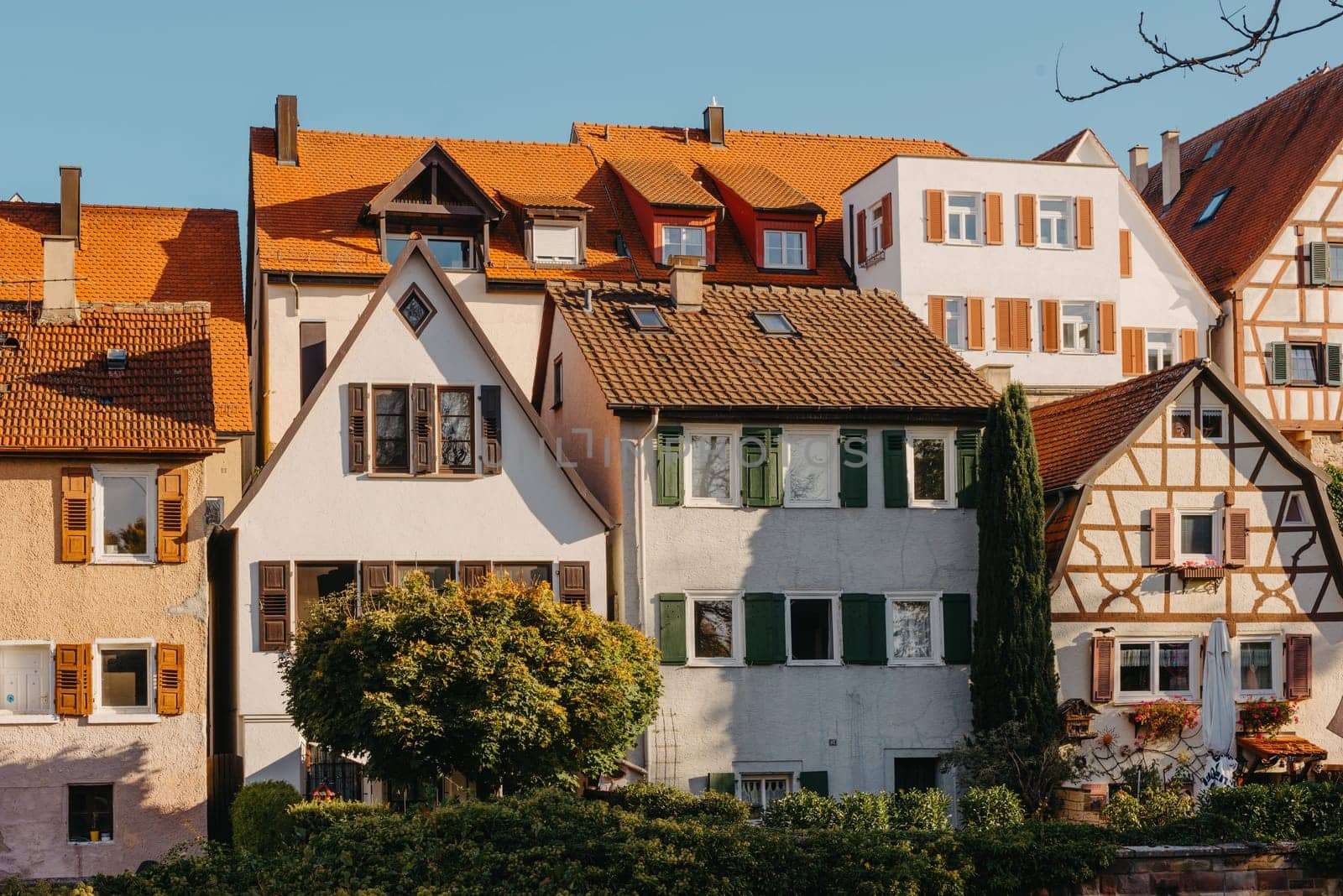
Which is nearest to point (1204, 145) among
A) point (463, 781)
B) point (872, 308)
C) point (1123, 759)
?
point (872, 308)

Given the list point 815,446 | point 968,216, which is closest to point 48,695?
point 815,446

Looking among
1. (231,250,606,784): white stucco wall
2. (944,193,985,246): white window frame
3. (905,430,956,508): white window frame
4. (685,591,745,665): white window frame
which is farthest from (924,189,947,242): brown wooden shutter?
(231,250,606,784): white stucco wall

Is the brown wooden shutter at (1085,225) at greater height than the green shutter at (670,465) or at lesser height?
greater

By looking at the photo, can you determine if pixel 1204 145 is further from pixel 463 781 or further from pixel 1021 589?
pixel 463 781

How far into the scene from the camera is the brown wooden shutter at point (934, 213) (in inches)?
1866

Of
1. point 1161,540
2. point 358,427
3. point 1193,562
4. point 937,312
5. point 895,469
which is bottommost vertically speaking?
point 1193,562

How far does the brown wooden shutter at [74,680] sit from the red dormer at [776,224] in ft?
71.5

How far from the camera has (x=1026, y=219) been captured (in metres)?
48.0

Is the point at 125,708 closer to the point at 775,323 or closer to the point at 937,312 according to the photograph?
the point at 775,323

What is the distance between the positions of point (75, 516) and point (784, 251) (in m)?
21.8

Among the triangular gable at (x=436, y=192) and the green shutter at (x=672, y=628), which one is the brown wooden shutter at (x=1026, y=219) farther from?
the green shutter at (x=672, y=628)

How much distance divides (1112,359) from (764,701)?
18.1 metres

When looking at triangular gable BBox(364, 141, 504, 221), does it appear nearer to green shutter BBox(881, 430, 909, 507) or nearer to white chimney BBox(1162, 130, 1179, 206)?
green shutter BBox(881, 430, 909, 507)

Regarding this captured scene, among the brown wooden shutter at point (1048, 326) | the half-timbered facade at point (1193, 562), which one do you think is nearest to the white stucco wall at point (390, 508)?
the half-timbered facade at point (1193, 562)
